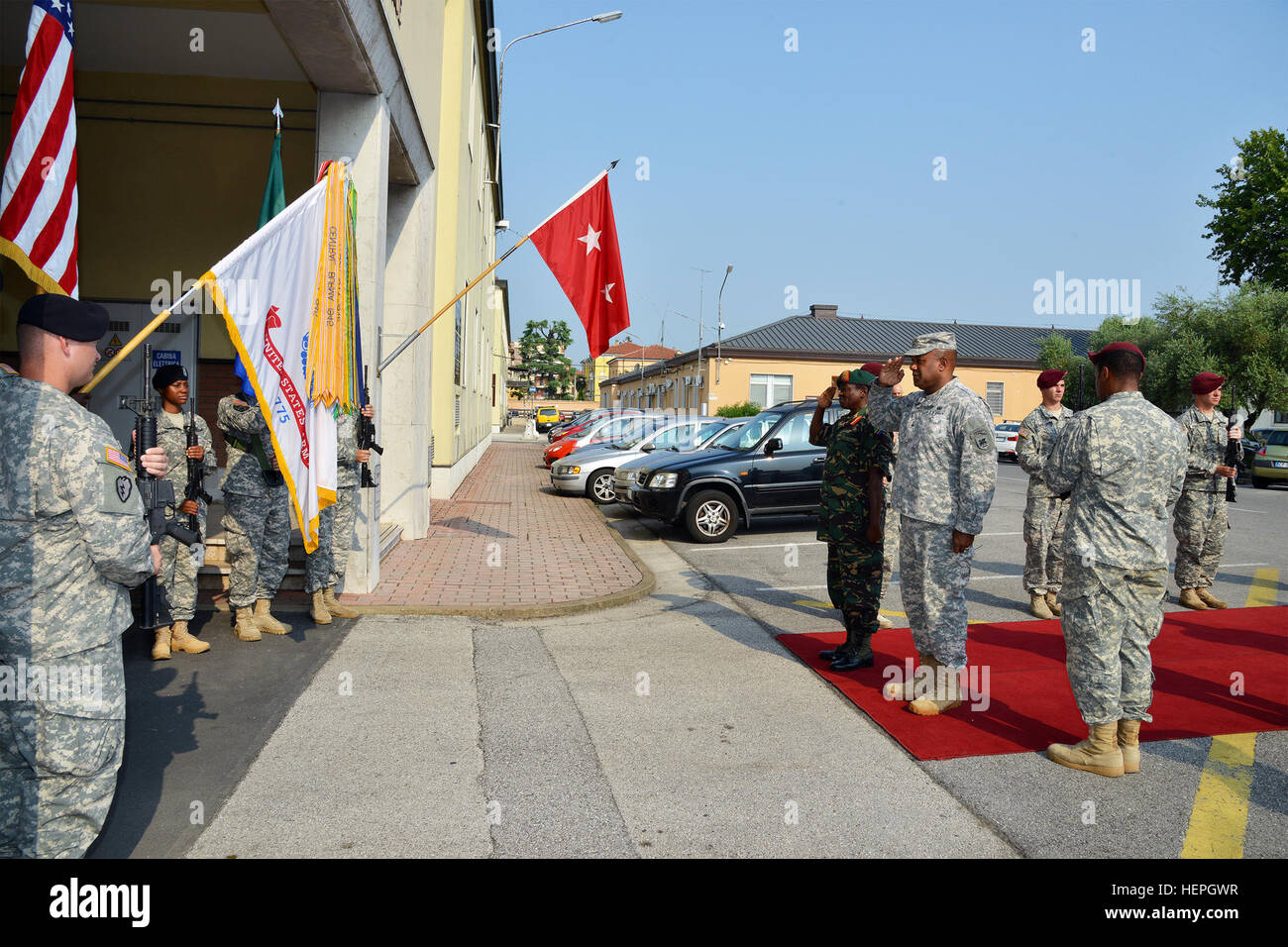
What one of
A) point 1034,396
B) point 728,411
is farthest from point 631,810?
point 1034,396

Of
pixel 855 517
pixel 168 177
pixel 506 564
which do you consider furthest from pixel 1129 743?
pixel 168 177

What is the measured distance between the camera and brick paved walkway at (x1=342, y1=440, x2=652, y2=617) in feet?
23.8

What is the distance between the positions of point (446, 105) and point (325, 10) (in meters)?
9.56

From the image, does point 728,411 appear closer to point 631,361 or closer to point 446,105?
point 446,105

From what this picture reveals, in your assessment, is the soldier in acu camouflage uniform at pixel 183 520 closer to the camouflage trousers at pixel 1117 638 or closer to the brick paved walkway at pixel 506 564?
the brick paved walkway at pixel 506 564

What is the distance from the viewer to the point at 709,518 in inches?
456

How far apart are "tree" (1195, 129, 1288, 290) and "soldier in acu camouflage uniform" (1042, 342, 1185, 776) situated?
1432 inches

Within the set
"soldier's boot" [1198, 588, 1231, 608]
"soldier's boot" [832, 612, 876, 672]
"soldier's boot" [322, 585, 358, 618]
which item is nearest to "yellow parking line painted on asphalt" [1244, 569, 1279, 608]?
Result: "soldier's boot" [1198, 588, 1231, 608]

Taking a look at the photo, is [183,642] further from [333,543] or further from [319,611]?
[333,543]

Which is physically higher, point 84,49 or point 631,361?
point 631,361

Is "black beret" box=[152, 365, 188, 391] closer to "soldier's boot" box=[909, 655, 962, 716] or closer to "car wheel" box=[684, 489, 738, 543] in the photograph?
"soldier's boot" box=[909, 655, 962, 716]

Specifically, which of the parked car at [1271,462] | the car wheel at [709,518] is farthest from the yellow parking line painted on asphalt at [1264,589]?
the parked car at [1271,462]

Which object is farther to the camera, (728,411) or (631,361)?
(631,361)
